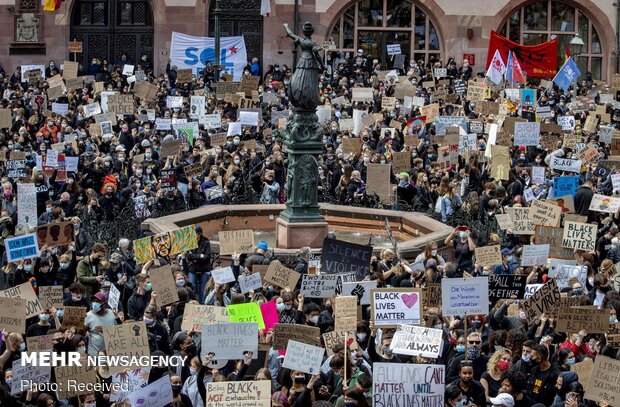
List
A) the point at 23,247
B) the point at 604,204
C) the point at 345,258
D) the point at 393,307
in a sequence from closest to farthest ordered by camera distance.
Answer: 1. the point at 393,307
2. the point at 23,247
3. the point at 345,258
4. the point at 604,204

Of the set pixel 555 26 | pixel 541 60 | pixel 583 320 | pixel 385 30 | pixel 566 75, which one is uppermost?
pixel 555 26

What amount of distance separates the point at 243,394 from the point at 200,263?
6741 mm

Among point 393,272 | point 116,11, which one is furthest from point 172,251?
point 116,11

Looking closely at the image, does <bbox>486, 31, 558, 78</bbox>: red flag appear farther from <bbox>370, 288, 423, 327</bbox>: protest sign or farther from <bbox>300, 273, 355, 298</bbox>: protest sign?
<bbox>370, 288, 423, 327</bbox>: protest sign

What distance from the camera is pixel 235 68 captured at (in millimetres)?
38156

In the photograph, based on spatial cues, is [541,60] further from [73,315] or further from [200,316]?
[73,315]

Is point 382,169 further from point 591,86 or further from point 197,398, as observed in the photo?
point 591,86

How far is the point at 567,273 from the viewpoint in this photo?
16.3 metres

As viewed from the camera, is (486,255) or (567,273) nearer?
(567,273)

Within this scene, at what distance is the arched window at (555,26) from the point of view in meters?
40.6

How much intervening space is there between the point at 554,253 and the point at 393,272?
280 cm

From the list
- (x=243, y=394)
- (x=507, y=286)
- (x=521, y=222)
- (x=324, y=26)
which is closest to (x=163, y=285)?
(x=243, y=394)

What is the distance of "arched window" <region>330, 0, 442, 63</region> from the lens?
40.2 m

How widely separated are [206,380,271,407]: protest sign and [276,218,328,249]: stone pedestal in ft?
27.8
